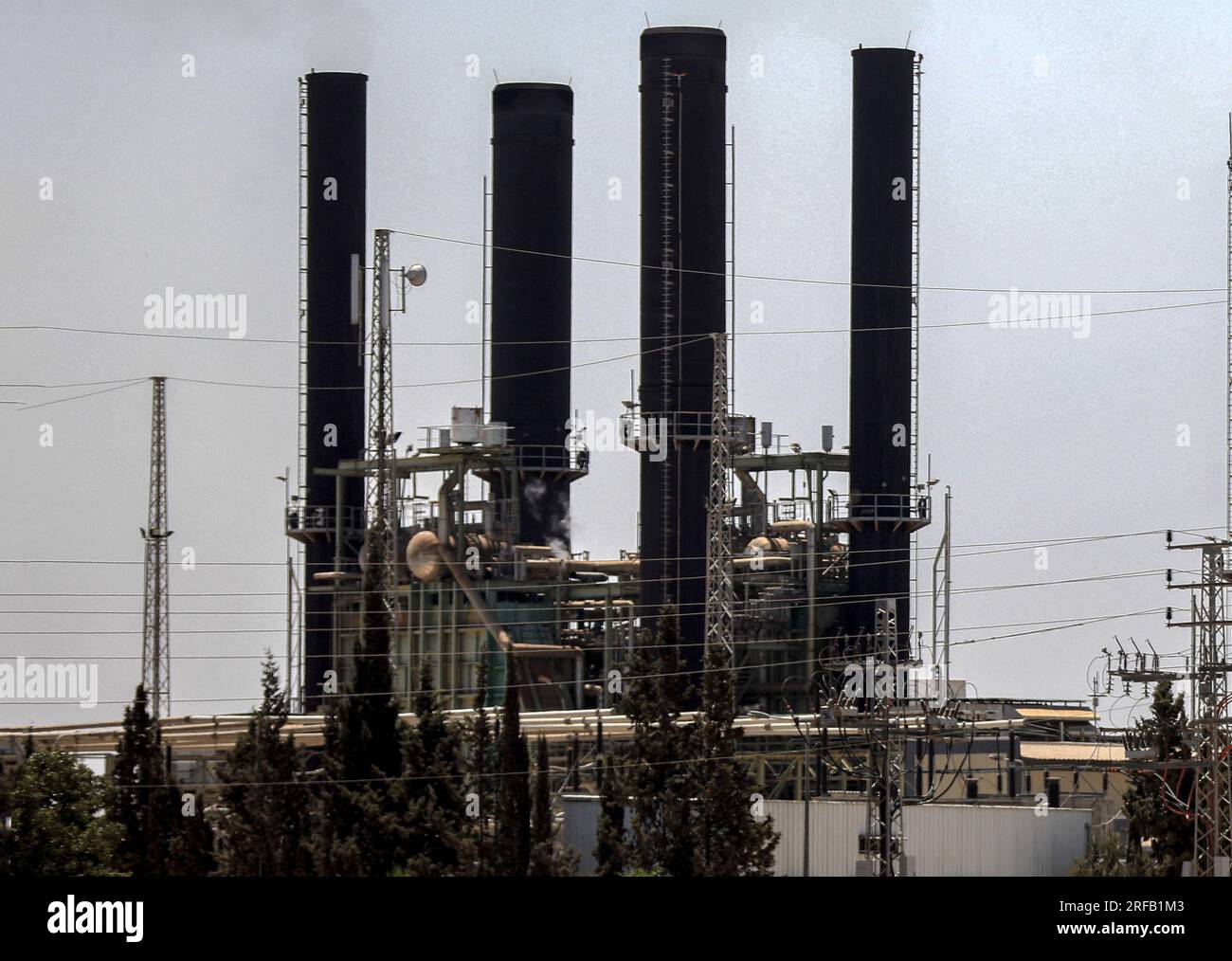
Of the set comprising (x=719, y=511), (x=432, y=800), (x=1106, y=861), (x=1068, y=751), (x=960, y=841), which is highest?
(x=719, y=511)

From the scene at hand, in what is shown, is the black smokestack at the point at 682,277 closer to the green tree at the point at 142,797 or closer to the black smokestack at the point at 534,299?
the black smokestack at the point at 534,299

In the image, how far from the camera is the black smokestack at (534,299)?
71375 millimetres

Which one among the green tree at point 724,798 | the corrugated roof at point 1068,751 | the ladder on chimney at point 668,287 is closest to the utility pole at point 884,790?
the green tree at point 724,798

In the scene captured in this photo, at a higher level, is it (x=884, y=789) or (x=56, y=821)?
(x=884, y=789)

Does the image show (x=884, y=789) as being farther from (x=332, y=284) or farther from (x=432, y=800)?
(x=332, y=284)

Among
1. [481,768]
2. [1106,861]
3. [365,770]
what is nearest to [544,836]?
[481,768]

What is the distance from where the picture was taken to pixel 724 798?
165 ft

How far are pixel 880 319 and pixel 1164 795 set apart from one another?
18073 millimetres

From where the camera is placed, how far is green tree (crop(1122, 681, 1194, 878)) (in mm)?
51906

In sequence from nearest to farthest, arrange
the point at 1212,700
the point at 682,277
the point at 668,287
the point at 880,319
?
the point at 1212,700 → the point at 880,319 → the point at 682,277 → the point at 668,287

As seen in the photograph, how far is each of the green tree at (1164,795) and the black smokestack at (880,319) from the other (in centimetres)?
1233

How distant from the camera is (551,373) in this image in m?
72.1
